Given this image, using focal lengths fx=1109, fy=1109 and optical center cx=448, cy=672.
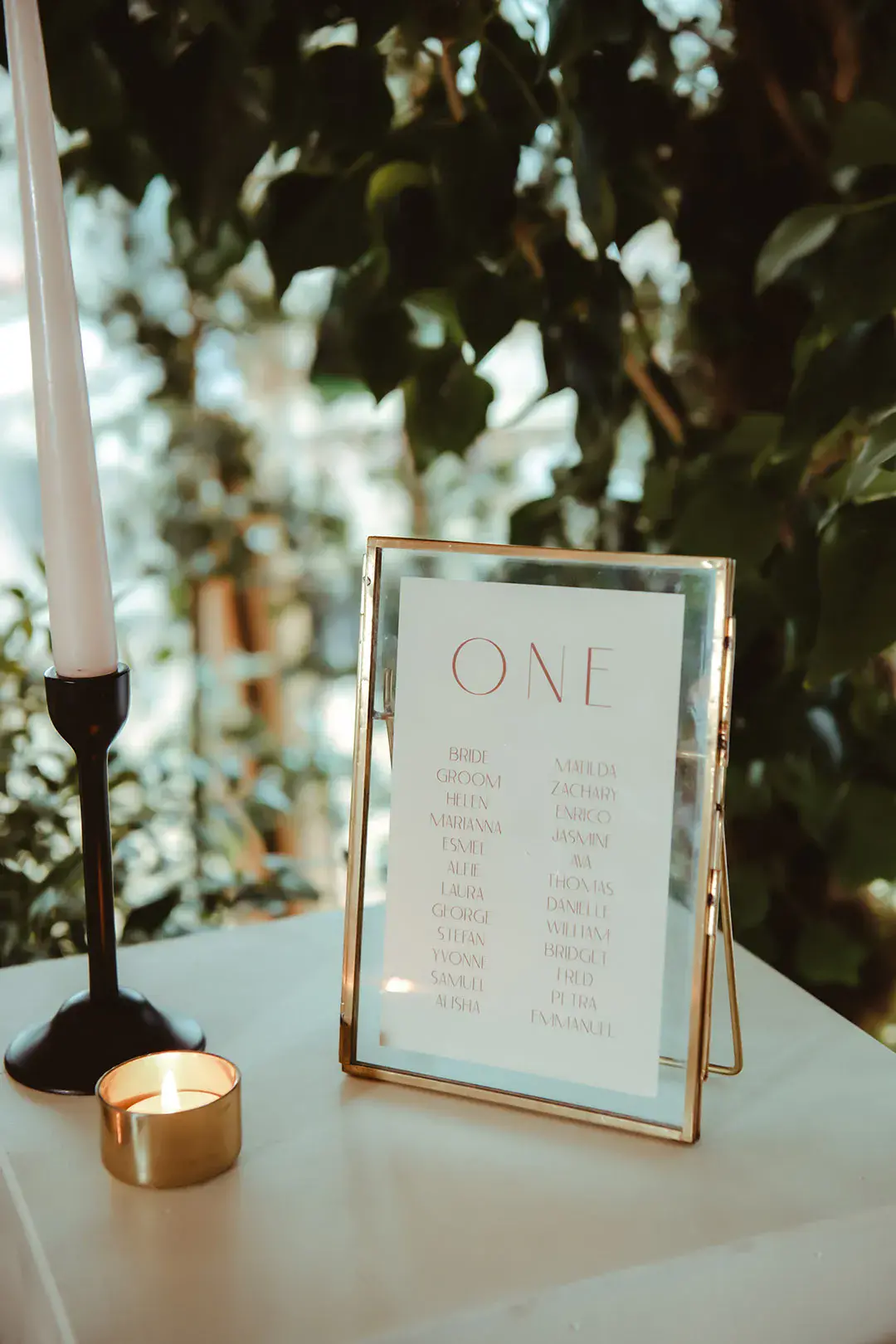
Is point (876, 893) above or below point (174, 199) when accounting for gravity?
below

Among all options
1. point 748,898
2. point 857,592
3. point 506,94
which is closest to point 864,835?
point 748,898

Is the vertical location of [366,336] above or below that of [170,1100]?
above

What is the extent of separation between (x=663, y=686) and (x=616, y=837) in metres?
0.08

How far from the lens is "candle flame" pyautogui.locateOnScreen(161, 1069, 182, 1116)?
50cm

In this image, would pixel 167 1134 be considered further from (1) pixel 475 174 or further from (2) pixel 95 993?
(1) pixel 475 174

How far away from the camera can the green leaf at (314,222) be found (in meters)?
0.73

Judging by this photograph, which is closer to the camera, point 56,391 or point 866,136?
point 56,391

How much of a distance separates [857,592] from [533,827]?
0.78 feet

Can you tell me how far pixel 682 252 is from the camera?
33.2 inches

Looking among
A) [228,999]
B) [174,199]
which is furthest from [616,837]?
[174,199]

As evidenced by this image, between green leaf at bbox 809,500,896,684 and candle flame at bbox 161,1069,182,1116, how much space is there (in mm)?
392

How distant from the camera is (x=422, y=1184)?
491mm

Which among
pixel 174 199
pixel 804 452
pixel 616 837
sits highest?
pixel 174 199

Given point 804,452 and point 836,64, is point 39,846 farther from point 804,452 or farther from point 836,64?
point 836,64
